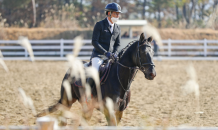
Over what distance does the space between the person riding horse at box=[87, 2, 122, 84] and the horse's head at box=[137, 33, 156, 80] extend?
481 mm

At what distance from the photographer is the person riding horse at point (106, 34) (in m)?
4.40

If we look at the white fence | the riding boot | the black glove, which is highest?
the black glove

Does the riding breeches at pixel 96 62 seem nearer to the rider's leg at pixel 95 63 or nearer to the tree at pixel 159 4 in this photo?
the rider's leg at pixel 95 63

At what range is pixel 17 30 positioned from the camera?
25.4 m

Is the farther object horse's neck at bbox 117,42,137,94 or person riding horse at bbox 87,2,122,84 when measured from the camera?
person riding horse at bbox 87,2,122,84

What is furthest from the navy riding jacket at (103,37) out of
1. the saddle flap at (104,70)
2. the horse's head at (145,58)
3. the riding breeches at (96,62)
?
the horse's head at (145,58)

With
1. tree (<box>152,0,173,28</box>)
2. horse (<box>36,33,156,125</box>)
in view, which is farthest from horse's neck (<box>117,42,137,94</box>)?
tree (<box>152,0,173,28</box>)

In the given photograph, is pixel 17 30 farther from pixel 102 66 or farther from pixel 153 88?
pixel 102 66

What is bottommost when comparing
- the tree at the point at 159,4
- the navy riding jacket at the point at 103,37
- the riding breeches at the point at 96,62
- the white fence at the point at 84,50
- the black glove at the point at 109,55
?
the white fence at the point at 84,50

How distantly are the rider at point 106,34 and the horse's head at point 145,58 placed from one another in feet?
1.61

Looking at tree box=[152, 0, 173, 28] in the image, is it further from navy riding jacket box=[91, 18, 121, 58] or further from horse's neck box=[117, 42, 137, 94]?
horse's neck box=[117, 42, 137, 94]

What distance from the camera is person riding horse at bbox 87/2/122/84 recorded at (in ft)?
14.4

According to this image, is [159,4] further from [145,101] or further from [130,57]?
[130,57]

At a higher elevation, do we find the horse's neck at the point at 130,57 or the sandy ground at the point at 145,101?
the horse's neck at the point at 130,57
